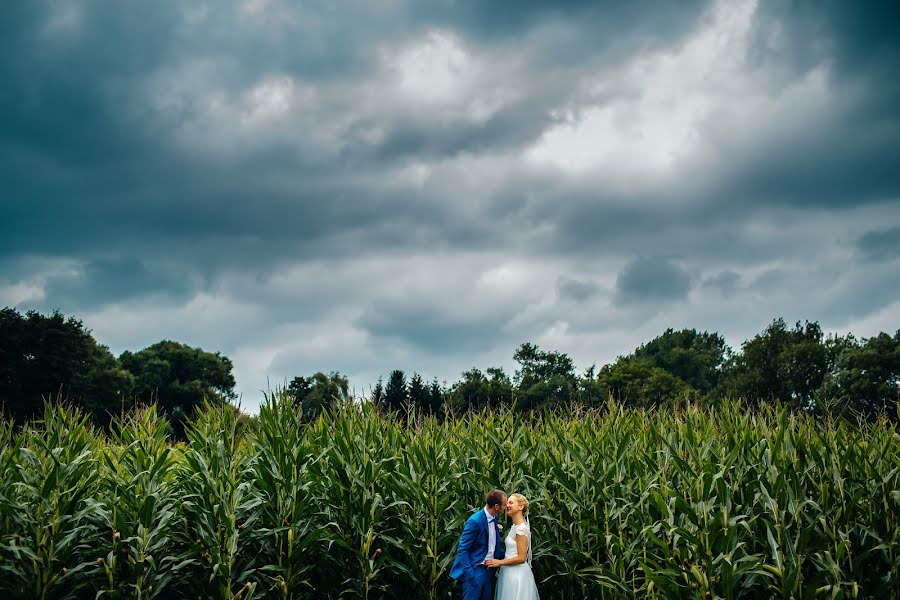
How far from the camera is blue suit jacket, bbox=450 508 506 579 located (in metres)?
8.27

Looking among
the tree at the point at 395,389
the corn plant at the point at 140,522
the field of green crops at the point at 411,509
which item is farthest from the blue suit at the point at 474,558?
the tree at the point at 395,389

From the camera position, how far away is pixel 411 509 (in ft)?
30.8

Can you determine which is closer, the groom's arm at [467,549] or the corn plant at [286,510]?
the groom's arm at [467,549]

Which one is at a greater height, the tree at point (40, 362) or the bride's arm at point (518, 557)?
the tree at point (40, 362)

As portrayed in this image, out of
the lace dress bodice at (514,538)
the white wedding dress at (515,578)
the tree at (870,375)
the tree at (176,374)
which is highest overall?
the tree at (176,374)

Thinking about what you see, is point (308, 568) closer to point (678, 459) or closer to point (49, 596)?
point (49, 596)

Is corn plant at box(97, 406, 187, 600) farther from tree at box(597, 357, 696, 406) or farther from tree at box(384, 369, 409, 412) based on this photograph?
tree at box(597, 357, 696, 406)

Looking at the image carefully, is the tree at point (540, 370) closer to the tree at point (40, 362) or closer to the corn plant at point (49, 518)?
the tree at point (40, 362)

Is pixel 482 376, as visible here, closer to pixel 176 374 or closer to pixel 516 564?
pixel 176 374

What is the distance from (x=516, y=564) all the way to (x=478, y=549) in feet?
1.56

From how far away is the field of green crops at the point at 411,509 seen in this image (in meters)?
7.91

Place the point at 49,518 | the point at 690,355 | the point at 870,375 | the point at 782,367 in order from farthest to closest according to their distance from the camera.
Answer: the point at 690,355 < the point at 782,367 < the point at 870,375 < the point at 49,518

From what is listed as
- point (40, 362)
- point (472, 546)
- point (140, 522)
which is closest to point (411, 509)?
point (472, 546)

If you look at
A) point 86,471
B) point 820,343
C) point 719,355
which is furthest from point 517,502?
point 719,355
